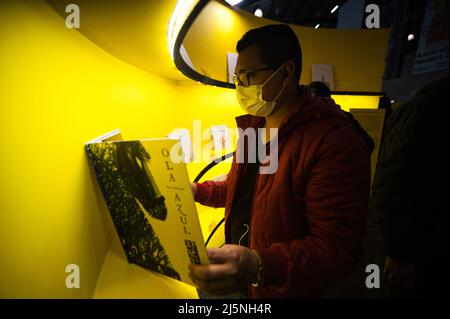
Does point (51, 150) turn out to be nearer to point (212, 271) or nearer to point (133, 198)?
point (133, 198)

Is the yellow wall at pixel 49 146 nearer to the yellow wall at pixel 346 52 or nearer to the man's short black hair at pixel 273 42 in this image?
the man's short black hair at pixel 273 42

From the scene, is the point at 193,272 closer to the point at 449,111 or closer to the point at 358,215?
the point at 358,215

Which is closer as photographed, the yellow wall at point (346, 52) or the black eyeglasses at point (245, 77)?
the black eyeglasses at point (245, 77)

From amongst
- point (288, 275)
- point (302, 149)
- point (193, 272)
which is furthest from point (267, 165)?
point (193, 272)

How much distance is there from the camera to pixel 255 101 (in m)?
1.04

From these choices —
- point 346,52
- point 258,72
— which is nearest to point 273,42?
point 258,72

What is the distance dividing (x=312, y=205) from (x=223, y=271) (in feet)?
1.30

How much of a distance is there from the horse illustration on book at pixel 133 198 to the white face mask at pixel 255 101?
0.66 meters

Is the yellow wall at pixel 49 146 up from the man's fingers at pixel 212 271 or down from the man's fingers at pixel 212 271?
up

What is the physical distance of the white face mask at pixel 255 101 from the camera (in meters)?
1.01

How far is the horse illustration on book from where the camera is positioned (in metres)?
0.56

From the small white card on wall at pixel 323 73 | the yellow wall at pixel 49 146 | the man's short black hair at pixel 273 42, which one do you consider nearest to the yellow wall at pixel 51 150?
the yellow wall at pixel 49 146

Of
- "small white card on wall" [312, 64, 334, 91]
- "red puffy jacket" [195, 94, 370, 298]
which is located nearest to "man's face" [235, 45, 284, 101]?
"red puffy jacket" [195, 94, 370, 298]
